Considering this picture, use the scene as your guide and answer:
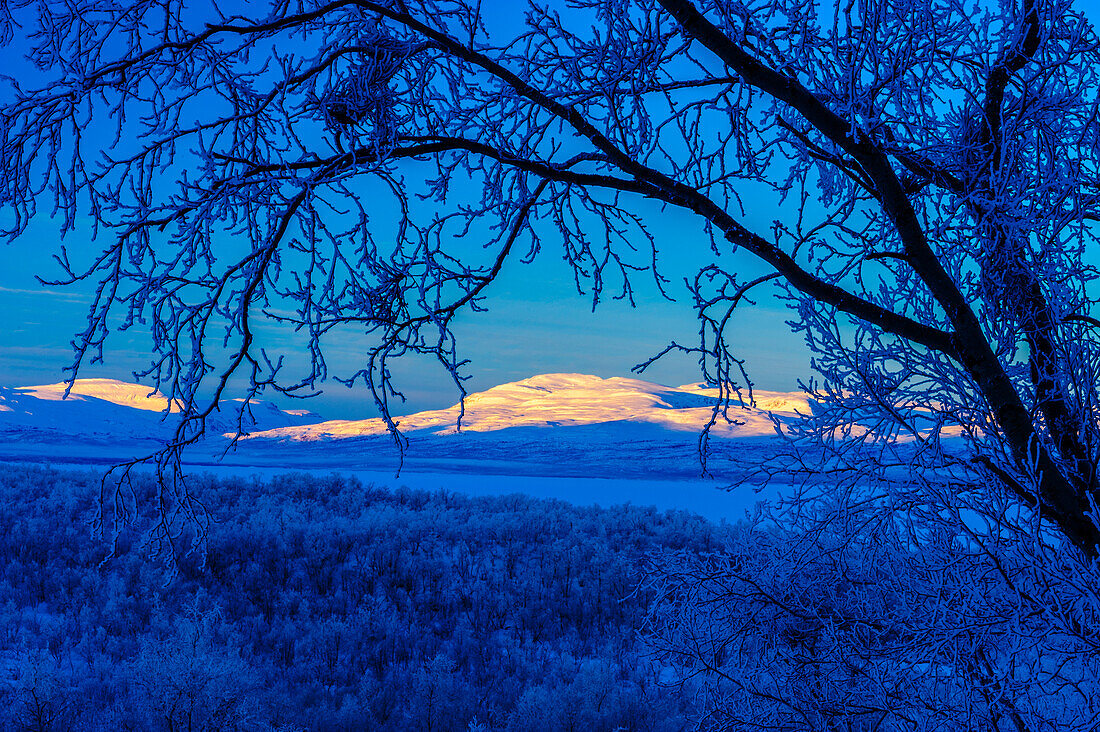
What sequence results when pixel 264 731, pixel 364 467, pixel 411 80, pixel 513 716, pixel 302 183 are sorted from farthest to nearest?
1. pixel 364 467
2. pixel 513 716
3. pixel 264 731
4. pixel 411 80
5. pixel 302 183

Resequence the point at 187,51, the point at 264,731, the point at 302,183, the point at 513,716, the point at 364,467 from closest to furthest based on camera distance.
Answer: the point at 302,183 → the point at 187,51 → the point at 264,731 → the point at 513,716 → the point at 364,467

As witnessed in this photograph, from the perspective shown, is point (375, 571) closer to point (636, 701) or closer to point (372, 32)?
point (636, 701)

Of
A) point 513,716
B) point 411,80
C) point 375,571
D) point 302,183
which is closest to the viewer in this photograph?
point 302,183

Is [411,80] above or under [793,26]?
under

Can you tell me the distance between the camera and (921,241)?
356cm

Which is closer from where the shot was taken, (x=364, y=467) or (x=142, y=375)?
(x=142, y=375)

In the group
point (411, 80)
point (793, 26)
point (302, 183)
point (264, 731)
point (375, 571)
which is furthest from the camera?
point (375, 571)

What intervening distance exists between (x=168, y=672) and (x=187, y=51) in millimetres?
6202

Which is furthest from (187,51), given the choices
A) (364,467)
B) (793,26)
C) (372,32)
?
(364,467)

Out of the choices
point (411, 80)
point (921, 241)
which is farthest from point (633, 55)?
point (921, 241)

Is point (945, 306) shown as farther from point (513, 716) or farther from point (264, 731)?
point (264, 731)

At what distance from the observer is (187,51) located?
3498 millimetres

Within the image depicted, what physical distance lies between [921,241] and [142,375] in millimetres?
3667

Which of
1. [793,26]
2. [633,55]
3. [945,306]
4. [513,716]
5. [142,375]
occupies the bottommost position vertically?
[513,716]
